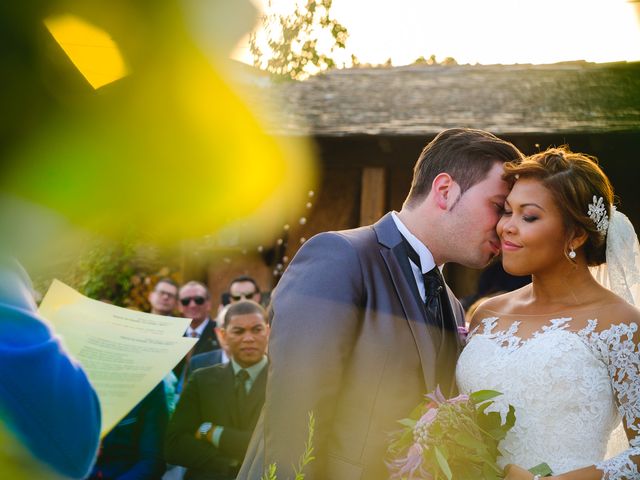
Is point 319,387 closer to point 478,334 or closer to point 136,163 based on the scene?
point 478,334

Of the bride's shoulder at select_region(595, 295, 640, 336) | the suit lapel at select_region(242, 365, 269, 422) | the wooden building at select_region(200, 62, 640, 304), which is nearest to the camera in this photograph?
the bride's shoulder at select_region(595, 295, 640, 336)

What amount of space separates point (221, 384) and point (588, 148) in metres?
6.88

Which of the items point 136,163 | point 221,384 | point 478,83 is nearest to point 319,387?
point 136,163

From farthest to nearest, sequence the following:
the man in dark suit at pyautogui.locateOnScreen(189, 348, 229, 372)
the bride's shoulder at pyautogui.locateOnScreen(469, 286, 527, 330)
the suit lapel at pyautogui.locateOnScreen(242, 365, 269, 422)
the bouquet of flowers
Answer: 1. the man in dark suit at pyautogui.locateOnScreen(189, 348, 229, 372)
2. the suit lapel at pyautogui.locateOnScreen(242, 365, 269, 422)
3. the bride's shoulder at pyautogui.locateOnScreen(469, 286, 527, 330)
4. the bouquet of flowers

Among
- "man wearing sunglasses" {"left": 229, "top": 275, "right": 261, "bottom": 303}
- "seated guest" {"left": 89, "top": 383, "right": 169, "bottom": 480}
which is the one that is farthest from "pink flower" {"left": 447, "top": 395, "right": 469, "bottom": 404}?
"man wearing sunglasses" {"left": 229, "top": 275, "right": 261, "bottom": 303}

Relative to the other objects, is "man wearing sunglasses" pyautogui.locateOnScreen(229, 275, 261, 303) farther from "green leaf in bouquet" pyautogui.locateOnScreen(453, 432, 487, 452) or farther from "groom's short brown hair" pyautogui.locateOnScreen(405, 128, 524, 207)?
"green leaf in bouquet" pyautogui.locateOnScreen(453, 432, 487, 452)

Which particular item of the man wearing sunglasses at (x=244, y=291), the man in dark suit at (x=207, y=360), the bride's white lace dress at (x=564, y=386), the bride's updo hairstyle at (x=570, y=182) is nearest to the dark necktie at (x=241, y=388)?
the man in dark suit at (x=207, y=360)

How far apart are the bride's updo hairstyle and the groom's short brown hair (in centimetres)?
11

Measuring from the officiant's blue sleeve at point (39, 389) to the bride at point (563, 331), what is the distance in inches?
95.4

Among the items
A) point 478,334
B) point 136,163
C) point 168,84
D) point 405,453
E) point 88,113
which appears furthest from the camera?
point 478,334

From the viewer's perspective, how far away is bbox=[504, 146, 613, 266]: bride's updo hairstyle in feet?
11.9

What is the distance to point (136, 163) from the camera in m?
1.44

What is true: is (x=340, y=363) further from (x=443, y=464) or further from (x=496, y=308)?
(x=496, y=308)

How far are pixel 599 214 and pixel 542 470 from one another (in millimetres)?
1274
